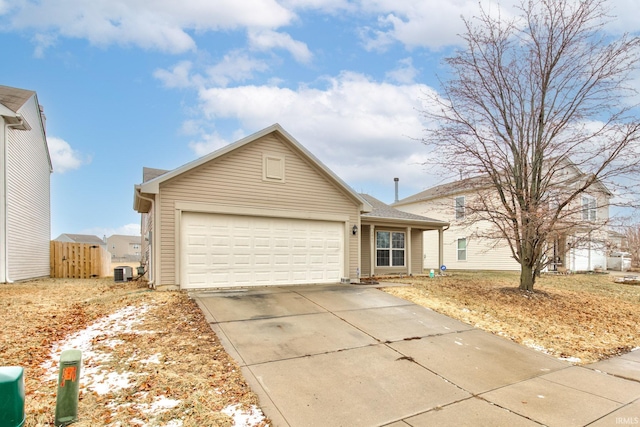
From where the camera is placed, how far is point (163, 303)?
7.73m

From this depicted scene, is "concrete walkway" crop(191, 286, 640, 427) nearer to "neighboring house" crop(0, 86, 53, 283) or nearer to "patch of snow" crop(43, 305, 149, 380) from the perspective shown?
"patch of snow" crop(43, 305, 149, 380)

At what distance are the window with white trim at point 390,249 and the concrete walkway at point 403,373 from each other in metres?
8.55

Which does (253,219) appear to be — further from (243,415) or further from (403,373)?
(243,415)

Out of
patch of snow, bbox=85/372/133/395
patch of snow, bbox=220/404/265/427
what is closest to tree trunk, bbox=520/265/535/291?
patch of snow, bbox=220/404/265/427

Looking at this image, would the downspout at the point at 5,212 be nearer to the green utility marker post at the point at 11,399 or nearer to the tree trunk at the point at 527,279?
the green utility marker post at the point at 11,399

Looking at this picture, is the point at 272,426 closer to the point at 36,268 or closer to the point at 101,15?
the point at 101,15

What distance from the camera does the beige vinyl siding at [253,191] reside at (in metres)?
9.32

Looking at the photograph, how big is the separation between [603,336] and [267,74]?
13149 millimetres

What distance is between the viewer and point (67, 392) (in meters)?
3.36

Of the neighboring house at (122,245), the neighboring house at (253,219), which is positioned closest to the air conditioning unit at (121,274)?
the neighboring house at (253,219)

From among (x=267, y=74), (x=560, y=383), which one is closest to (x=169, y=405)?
(x=560, y=383)

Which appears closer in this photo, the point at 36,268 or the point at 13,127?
the point at 13,127

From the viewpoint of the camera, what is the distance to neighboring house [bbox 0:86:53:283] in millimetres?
11680

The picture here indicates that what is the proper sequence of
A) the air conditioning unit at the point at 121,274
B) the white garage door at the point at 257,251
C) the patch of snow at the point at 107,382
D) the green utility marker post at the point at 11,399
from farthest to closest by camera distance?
the air conditioning unit at the point at 121,274 → the white garage door at the point at 257,251 → the patch of snow at the point at 107,382 → the green utility marker post at the point at 11,399
